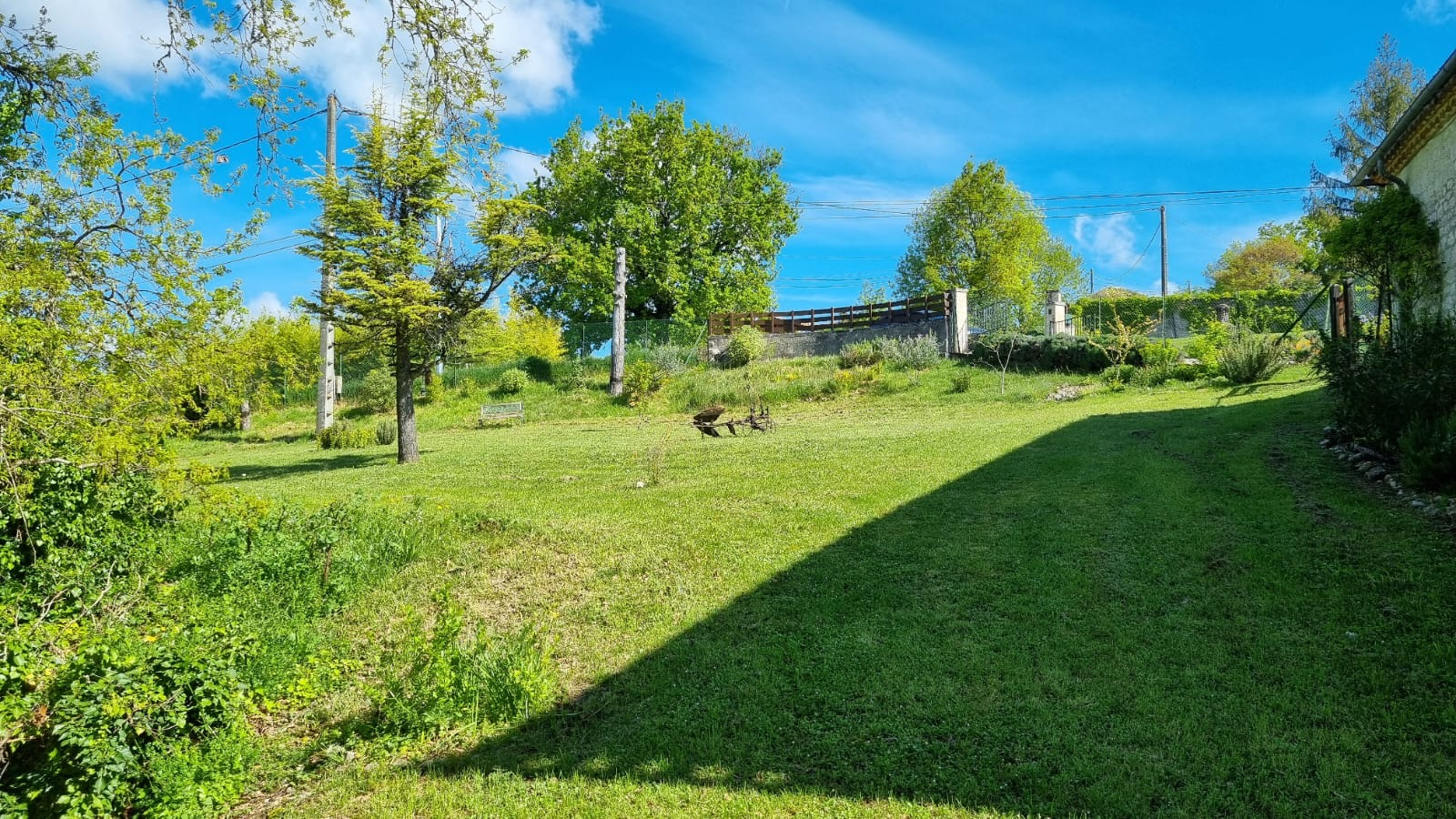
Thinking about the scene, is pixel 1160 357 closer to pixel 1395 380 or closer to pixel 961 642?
pixel 1395 380

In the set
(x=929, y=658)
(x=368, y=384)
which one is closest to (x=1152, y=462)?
(x=929, y=658)

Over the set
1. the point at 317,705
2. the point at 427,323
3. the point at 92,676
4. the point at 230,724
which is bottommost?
the point at 317,705

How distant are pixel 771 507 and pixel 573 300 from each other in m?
24.8

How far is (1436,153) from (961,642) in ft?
30.6

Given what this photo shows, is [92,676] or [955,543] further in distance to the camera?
[955,543]

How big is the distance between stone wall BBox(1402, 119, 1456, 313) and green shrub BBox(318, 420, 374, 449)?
62.9 ft

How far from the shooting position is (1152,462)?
27.9 ft

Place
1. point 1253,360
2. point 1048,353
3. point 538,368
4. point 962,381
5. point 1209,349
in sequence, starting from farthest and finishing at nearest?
point 538,368 → point 1048,353 → point 962,381 → point 1209,349 → point 1253,360

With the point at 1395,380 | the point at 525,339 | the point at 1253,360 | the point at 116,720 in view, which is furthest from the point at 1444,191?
the point at 525,339

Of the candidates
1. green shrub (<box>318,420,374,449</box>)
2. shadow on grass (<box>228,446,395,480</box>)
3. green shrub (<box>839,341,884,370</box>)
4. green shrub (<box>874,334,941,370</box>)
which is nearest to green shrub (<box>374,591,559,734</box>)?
shadow on grass (<box>228,446,395,480</box>)

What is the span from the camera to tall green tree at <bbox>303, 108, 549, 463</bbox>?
12.1m

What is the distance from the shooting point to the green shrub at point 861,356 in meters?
22.4

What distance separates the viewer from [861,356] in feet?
A: 74.9

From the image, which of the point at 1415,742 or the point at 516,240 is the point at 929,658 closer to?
the point at 1415,742
